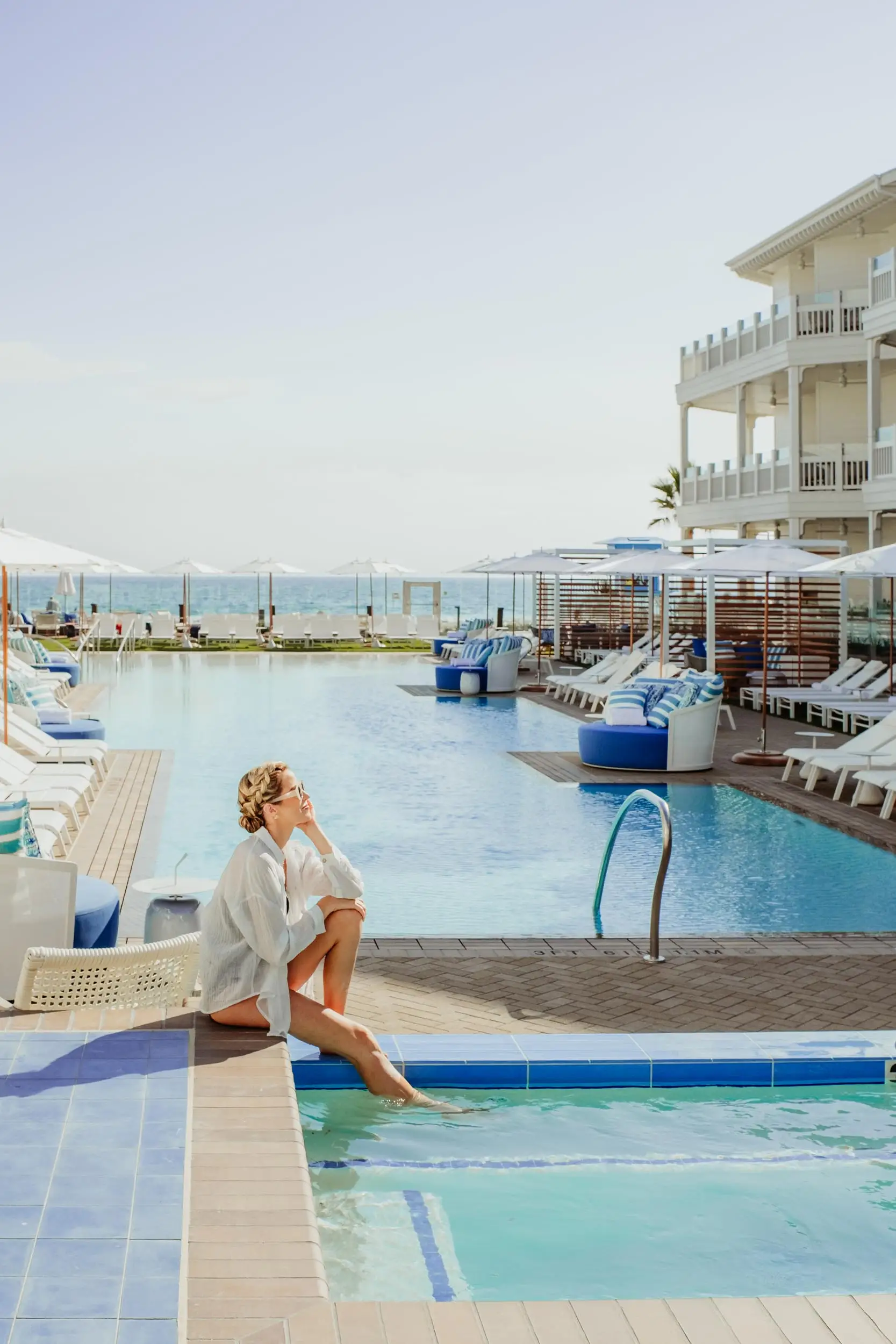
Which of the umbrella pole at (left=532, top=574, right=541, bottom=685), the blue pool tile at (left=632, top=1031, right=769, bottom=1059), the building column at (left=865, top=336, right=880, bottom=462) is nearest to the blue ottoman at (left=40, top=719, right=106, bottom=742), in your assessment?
the blue pool tile at (left=632, top=1031, right=769, bottom=1059)

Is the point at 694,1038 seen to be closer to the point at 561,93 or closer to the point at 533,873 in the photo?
the point at 533,873

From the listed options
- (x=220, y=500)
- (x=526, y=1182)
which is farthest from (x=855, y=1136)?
(x=220, y=500)

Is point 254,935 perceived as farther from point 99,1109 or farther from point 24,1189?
point 24,1189

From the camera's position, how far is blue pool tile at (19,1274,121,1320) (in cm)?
296

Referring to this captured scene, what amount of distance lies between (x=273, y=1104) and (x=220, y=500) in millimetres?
93102

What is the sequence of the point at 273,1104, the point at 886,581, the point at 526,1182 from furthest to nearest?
the point at 886,581 < the point at 526,1182 < the point at 273,1104

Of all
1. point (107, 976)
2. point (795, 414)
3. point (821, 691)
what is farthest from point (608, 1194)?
point (795, 414)

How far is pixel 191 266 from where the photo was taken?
35.6m

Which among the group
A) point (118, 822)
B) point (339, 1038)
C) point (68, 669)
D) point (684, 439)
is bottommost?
point (118, 822)

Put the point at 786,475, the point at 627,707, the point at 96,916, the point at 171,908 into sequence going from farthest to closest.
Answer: the point at 786,475 → the point at 627,707 → the point at 96,916 → the point at 171,908

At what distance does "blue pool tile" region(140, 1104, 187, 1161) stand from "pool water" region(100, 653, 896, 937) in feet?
12.0

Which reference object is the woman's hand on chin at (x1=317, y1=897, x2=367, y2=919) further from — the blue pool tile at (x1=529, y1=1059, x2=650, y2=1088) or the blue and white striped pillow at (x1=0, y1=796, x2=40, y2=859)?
the blue and white striped pillow at (x1=0, y1=796, x2=40, y2=859)

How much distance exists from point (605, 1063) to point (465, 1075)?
513 mm

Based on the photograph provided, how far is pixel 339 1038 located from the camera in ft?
16.0
